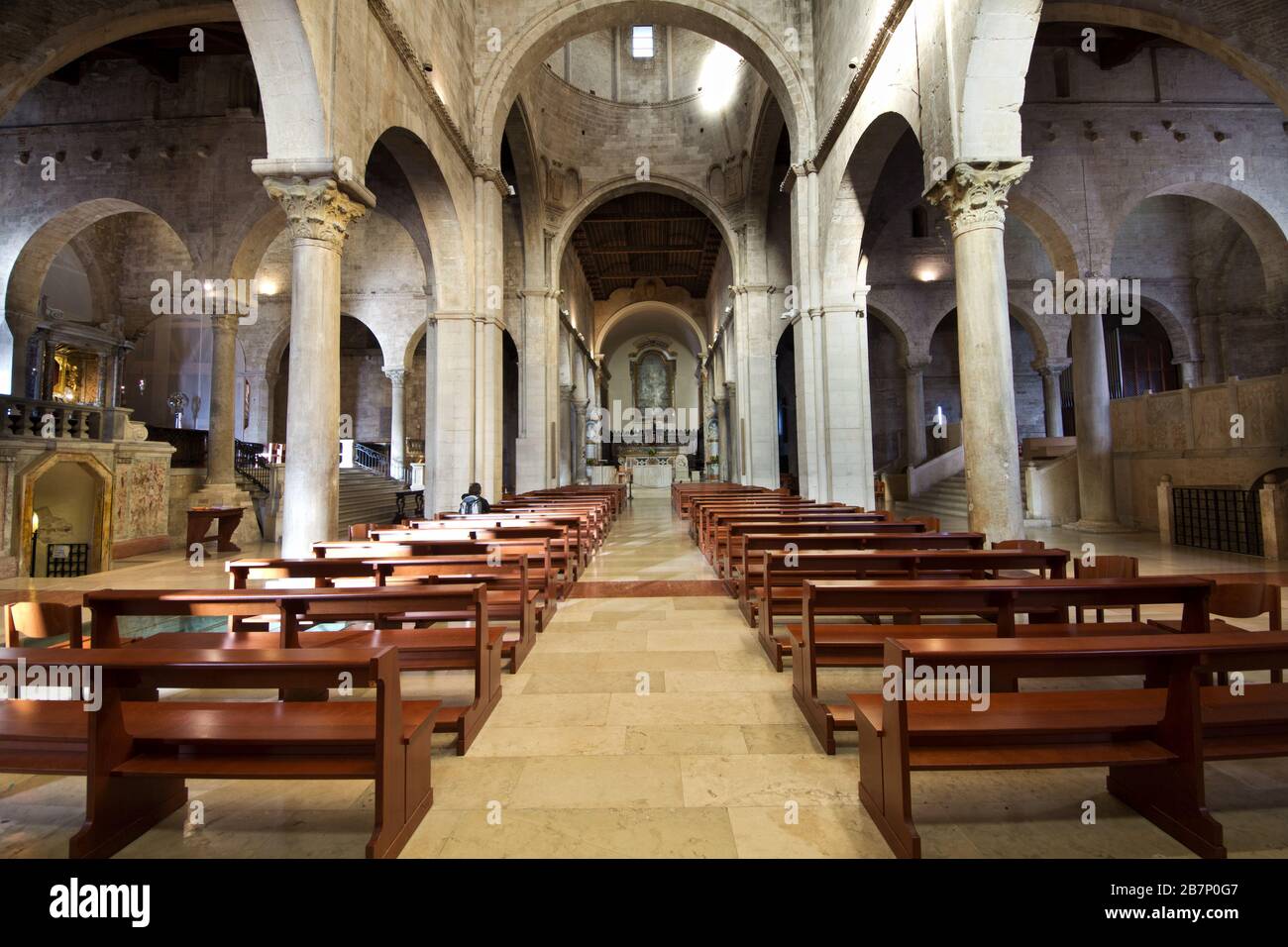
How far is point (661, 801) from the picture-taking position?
7.38 feet

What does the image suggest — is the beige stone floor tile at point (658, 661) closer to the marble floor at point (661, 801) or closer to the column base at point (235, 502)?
the marble floor at point (661, 801)

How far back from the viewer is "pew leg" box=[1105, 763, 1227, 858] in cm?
188

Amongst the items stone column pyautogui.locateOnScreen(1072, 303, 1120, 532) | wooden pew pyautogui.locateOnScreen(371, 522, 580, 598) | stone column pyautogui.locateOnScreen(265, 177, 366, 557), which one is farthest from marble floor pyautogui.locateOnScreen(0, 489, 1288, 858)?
stone column pyautogui.locateOnScreen(1072, 303, 1120, 532)

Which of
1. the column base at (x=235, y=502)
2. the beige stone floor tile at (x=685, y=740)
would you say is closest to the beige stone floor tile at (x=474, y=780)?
the beige stone floor tile at (x=685, y=740)

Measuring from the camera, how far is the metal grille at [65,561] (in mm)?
7965

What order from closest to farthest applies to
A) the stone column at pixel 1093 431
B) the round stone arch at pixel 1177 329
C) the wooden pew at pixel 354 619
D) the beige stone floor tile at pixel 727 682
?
the wooden pew at pixel 354 619 → the beige stone floor tile at pixel 727 682 → the stone column at pixel 1093 431 → the round stone arch at pixel 1177 329

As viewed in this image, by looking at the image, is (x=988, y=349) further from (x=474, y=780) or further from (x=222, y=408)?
(x=222, y=408)

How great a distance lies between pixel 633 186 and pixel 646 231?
5.91 metres

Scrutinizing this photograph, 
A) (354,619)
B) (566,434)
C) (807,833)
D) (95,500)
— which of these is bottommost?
(807,833)

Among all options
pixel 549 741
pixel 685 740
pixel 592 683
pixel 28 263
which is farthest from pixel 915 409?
pixel 28 263

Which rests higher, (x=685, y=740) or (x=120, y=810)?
(x=120, y=810)

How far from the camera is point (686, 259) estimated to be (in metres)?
27.4

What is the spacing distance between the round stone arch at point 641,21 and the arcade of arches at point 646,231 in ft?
0.23

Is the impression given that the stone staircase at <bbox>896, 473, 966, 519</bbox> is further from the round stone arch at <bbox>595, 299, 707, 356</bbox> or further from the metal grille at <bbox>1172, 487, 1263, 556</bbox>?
the round stone arch at <bbox>595, 299, 707, 356</bbox>
